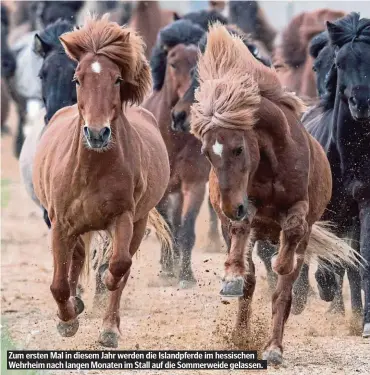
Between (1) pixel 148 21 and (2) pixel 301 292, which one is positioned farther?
(1) pixel 148 21

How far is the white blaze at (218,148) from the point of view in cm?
610

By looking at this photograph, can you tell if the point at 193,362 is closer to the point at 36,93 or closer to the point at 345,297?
the point at 345,297

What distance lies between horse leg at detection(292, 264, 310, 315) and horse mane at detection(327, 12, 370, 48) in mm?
1576

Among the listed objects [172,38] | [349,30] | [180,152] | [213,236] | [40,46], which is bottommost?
[213,236]

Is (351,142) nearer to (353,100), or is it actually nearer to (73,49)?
(353,100)

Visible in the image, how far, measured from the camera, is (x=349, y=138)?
26.0ft

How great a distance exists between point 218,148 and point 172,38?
4.24 m

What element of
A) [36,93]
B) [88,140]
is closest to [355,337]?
[88,140]

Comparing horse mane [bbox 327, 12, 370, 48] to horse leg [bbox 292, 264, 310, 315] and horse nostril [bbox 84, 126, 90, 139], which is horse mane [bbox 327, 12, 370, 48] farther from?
horse nostril [bbox 84, 126, 90, 139]

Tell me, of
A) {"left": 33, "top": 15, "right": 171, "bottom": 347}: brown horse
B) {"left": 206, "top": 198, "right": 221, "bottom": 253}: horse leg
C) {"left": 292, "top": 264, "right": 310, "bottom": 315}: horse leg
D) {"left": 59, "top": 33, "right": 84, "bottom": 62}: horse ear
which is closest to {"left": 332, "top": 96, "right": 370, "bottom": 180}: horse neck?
{"left": 292, "top": 264, "right": 310, "bottom": 315}: horse leg

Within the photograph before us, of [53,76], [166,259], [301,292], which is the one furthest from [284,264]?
[166,259]

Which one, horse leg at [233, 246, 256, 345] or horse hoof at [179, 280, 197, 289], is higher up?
horse hoof at [179, 280, 197, 289]

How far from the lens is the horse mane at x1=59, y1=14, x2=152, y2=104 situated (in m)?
6.35

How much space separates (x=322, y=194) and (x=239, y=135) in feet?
3.52
